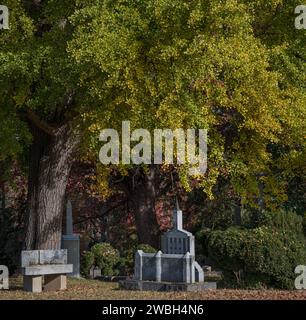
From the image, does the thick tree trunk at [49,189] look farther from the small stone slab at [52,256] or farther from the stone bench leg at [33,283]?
the stone bench leg at [33,283]

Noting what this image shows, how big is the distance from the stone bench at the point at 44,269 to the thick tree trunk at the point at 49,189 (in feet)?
7.21

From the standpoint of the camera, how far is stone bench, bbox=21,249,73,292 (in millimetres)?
17281

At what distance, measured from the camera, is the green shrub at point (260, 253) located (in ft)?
53.6

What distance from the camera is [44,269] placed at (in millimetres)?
17359

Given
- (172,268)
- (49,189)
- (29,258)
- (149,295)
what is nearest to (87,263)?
(49,189)

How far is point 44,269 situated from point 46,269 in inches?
2.5

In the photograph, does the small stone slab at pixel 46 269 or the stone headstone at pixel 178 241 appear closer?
the small stone slab at pixel 46 269

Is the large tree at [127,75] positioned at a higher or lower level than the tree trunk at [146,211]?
higher

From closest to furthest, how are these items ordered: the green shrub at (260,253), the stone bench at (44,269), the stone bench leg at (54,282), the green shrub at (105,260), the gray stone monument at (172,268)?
the green shrub at (260,253) < the gray stone monument at (172,268) < the stone bench at (44,269) < the stone bench leg at (54,282) < the green shrub at (105,260)

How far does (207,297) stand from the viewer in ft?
48.1

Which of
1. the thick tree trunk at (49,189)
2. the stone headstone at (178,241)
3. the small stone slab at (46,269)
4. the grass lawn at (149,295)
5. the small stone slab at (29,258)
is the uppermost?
the thick tree trunk at (49,189)

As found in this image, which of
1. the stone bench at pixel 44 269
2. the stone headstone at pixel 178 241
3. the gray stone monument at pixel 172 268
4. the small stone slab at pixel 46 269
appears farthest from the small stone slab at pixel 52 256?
the stone headstone at pixel 178 241

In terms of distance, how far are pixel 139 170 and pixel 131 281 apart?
955cm

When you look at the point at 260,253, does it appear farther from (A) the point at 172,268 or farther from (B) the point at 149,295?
(B) the point at 149,295
